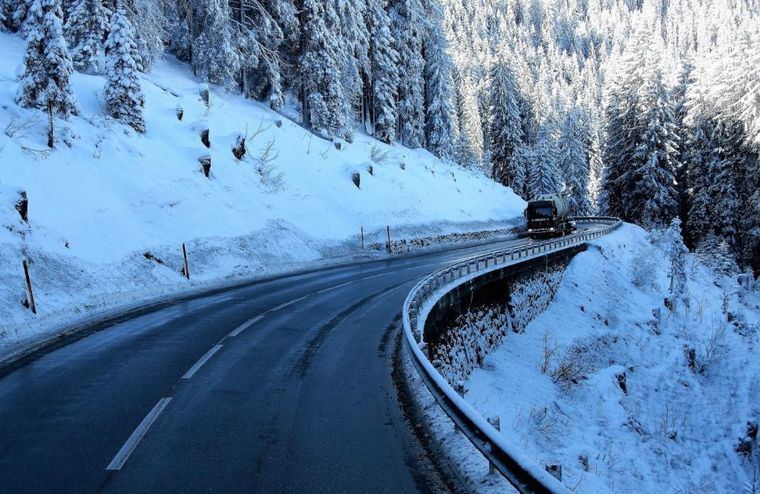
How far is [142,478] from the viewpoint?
486 cm

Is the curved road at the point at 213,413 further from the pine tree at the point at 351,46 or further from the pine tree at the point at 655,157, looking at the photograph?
the pine tree at the point at 655,157

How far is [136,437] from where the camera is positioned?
5.80 meters

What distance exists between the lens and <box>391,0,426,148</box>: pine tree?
55.4 meters

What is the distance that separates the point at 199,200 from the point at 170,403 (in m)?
18.8

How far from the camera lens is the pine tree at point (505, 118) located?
2746 inches

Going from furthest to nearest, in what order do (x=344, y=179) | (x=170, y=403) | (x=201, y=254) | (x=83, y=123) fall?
(x=344, y=179) → (x=83, y=123) → (x=201, y=254) → (x=170, y=403)

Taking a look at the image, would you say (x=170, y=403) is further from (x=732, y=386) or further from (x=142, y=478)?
(x=732, y=386)

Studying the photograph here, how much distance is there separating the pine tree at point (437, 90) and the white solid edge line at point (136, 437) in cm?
5657

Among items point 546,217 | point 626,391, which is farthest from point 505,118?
point 626,391

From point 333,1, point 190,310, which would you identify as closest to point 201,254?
point 190,310

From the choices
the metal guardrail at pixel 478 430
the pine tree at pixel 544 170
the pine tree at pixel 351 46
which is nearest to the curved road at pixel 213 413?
the metal guardrail at pixel 478 430

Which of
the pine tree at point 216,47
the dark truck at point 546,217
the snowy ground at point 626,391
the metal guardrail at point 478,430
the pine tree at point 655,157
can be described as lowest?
the snowy ground at point 626,391

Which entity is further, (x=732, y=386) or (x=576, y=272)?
(x=576, y=272)

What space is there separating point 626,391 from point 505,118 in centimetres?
5988
